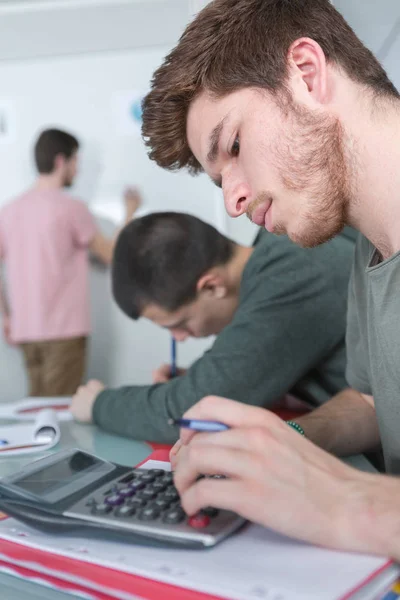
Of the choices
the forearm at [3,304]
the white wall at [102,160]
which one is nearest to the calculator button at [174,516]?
the white wall at [102,160]

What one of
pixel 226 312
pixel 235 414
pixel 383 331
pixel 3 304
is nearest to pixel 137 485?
pixel 235 414

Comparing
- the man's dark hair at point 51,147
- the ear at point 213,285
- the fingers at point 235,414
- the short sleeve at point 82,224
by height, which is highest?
the man's dark hair at point 51,147

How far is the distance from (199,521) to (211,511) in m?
0.02

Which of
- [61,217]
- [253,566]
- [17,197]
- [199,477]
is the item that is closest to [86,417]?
[199,477]

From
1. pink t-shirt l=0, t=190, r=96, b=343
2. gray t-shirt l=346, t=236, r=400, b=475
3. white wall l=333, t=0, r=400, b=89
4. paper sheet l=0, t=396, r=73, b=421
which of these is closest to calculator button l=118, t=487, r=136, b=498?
gray t-shirt l=346, t=236, r=400, b=475

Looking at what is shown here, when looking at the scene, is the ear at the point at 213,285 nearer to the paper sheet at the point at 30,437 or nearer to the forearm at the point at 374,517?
the paper sheet at the point at 30,437

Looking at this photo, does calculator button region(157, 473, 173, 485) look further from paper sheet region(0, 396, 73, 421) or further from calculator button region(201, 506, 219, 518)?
paper sheet region(0, 396, 73, 421)

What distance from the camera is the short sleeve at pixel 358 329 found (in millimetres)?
843

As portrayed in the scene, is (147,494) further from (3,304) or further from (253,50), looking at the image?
(3,304)

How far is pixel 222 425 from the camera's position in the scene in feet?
1.73

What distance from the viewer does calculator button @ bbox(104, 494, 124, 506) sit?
549 mm

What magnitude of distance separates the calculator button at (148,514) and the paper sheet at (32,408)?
61cm

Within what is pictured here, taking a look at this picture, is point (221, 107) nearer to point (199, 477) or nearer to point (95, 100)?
point (199, 477)

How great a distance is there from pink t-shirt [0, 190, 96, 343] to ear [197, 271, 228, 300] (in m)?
1.44
